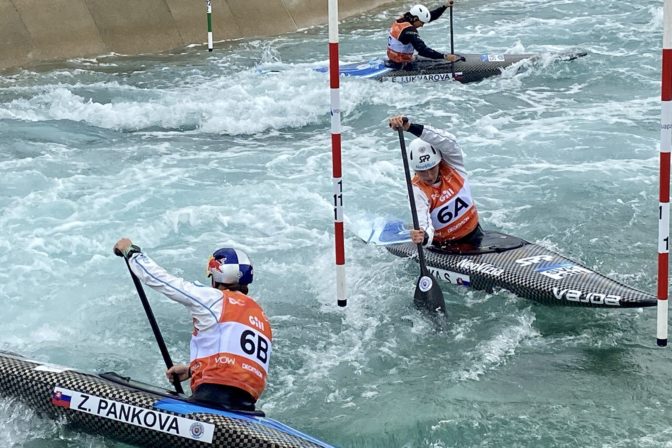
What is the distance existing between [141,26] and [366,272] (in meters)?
10.0

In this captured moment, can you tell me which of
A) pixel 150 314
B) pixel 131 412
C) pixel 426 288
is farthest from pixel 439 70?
pixel 131 412

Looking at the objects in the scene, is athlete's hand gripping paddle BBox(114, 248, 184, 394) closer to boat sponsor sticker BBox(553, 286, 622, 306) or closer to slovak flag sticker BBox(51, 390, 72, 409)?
slovak flag sticker BBox(51, 390, 72, 409)

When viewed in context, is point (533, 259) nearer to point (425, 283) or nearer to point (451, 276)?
point (451, 276)

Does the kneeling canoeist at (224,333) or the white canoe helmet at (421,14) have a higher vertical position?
the white canoe helmet at (421,14)

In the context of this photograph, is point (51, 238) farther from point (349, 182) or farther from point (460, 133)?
point (460, 133)

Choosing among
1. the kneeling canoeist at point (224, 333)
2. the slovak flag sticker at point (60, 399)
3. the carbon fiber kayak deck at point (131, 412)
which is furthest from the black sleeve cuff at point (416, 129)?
the slovak flag sticker at point (60, 399)

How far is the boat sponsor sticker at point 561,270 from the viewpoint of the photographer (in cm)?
620

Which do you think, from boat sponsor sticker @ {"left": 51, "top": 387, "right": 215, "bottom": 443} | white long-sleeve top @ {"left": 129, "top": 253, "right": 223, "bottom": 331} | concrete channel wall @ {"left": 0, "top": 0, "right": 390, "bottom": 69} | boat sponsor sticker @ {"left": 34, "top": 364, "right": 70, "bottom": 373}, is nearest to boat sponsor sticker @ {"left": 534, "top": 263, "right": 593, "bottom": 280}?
white long-sleeve top @ {"left": 129, "top": 253, "right": 223, "bottom": 331}

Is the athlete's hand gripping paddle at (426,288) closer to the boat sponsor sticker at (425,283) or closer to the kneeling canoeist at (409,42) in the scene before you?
the boat sponsor sticker at (425,283)

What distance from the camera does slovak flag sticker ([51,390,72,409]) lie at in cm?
474

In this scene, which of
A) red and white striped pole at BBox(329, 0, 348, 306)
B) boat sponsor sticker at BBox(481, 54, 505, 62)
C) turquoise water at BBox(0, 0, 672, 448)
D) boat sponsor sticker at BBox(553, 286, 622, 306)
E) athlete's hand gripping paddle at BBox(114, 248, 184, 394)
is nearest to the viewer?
athlete's hand gripping paddle at BBox(114, 248, 184, 394)

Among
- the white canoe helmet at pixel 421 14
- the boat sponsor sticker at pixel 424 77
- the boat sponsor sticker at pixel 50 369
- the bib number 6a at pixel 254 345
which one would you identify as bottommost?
the boat sponsor sticker at pixel 50 369

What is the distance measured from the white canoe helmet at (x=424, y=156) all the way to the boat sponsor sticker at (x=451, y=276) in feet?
2.65

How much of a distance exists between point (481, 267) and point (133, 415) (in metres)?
2.98
